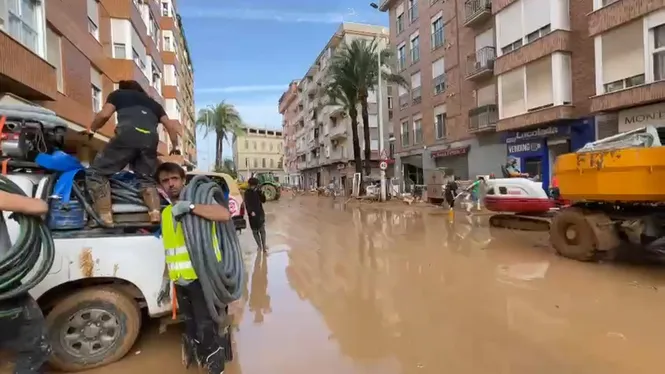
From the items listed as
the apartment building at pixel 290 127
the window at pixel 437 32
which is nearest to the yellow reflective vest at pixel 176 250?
the window at pixel 437 32

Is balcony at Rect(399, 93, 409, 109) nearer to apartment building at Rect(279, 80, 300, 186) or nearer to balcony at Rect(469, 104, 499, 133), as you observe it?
balcony at Rect(469, 104, 499, 133)

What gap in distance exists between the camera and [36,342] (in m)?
2.77

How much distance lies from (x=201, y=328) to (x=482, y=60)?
24.7 m

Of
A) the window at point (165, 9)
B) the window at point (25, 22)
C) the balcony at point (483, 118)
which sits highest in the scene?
the window at point (165, 9)

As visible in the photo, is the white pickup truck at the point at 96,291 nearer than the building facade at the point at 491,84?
Yes

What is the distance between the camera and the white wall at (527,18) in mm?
18922

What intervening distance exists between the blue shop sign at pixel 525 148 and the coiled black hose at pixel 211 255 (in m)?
20.6

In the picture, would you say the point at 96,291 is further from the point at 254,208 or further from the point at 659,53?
the point at 659,53

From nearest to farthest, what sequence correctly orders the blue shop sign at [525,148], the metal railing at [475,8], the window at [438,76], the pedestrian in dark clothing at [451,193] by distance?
1. the pedestrian in dark clothing at [451,193]
2. the blue shop sign at [525,148]
3. the metal railing at [475,8]
4. the window at [438,76]

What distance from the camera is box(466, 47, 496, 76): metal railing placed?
925 inches

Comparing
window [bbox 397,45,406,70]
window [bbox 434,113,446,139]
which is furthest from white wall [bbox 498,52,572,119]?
window [bbox 397,45,406,70]

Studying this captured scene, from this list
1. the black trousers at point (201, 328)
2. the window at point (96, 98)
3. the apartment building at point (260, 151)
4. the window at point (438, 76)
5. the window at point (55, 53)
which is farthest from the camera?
the apartment building at point (260, 151)

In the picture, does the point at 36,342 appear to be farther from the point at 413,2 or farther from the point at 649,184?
the point at 413,2

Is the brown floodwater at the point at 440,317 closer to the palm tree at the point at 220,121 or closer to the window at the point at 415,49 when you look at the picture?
the window at the point at 415,49
